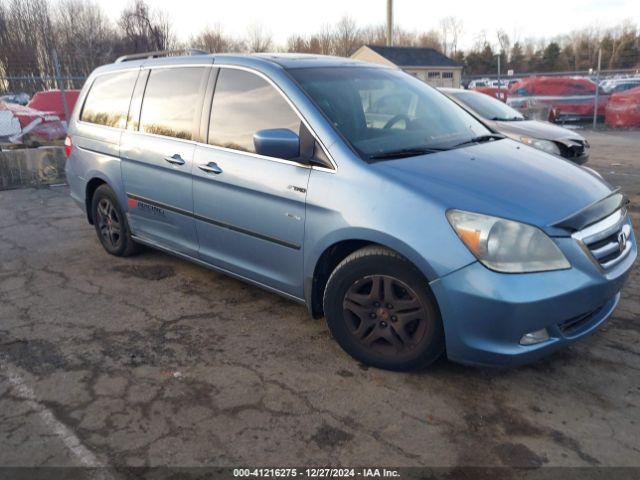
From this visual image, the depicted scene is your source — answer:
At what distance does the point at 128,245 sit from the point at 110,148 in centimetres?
91

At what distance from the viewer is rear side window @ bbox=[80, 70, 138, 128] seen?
466cm

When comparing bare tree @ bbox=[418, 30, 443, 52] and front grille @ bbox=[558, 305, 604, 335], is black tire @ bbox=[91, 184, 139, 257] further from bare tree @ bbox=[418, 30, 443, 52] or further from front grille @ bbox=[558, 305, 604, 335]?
bare tree @ bbox=[418, 30, 443, 52]

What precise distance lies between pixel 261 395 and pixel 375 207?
1.19 m

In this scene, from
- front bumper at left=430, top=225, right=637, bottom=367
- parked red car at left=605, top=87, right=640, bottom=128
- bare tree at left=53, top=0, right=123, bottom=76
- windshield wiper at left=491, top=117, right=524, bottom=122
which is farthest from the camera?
bare tree at left=53, top=0, right=123, bottom=76

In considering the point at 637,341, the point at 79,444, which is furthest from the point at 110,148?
the point at 637,341

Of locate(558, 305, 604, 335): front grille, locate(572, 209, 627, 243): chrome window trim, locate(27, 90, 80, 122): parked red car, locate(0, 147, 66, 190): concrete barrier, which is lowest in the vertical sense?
locate(558, 305, 604, 335): front grille

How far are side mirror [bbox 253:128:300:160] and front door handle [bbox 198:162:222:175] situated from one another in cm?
55

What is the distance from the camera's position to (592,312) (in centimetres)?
289

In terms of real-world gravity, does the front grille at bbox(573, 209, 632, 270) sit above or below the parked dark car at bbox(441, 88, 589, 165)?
below

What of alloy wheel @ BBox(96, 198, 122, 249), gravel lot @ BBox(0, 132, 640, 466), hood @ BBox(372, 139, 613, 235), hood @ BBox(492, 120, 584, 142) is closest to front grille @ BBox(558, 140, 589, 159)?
hood @ BBox(492, 120, 584, 142)

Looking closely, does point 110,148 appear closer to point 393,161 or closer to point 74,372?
point 74,372

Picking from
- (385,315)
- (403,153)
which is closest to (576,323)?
(385,315)

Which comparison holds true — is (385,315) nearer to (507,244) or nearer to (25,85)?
(507,244)

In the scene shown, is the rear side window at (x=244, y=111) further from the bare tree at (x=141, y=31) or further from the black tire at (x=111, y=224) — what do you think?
the bare tree at (x=141, y=31)
